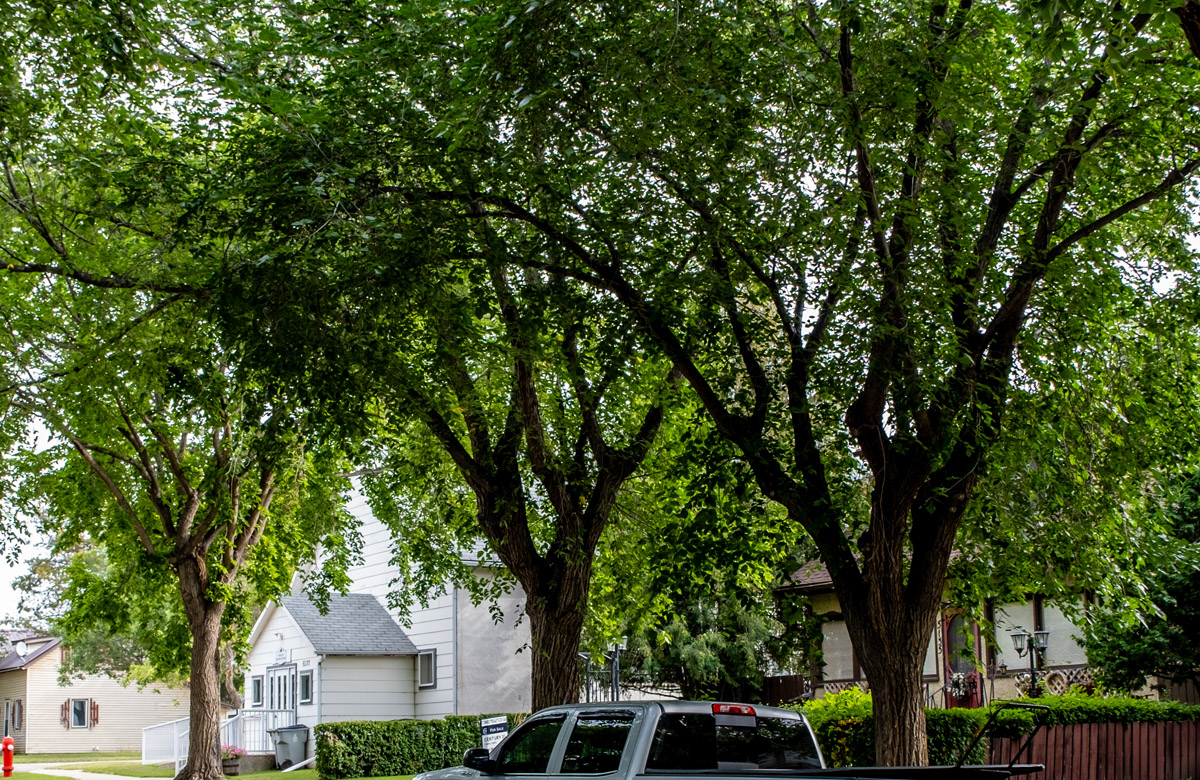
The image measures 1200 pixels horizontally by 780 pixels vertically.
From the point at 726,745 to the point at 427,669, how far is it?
23.0 metres

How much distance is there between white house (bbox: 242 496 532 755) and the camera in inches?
1143

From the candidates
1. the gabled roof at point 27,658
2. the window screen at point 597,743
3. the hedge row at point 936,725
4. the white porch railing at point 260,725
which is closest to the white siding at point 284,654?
the white porch railing at point 260,725

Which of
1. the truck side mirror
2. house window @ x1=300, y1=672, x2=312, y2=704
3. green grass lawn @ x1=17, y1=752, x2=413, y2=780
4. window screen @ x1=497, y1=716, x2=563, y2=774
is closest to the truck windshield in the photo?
window screen @ x1=497, y1=716, x2=563, y2=774

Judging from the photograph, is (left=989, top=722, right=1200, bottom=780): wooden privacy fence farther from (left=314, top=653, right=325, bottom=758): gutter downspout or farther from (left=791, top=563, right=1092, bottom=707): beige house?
(left=314, top=653, right=325, bottom=758): gutter downspout

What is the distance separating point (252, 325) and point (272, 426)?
139 centimetres

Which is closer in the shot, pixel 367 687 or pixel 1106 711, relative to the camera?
pixel 1106 711

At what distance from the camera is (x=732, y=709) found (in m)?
8.50

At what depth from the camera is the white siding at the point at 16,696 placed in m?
48.4

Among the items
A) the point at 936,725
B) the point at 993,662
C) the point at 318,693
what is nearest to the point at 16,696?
the point at 318,693

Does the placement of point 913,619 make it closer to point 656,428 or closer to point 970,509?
point 970,509

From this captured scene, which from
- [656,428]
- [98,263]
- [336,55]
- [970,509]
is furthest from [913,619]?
[98,263]

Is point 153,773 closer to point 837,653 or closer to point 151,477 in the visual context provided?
point 151,477

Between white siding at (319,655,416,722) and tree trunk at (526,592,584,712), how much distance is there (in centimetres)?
1598

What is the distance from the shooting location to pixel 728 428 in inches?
Result: 475
